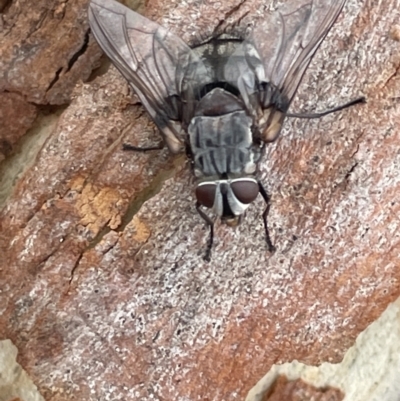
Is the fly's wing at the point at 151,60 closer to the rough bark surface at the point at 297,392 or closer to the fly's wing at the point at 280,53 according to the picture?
the fly's wing at the point at 280,53

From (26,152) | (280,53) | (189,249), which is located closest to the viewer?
(189,249)

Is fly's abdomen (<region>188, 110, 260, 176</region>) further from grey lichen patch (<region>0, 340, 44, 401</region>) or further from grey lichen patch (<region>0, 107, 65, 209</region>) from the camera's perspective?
grey lichen patch (<region>0, 340, 44, 401</region>)

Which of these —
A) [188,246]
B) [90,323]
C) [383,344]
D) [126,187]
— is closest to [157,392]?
[90,323]

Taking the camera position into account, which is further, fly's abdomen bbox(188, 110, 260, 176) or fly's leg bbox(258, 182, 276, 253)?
fly's abdomen bbox(188, 110, 260, 176)

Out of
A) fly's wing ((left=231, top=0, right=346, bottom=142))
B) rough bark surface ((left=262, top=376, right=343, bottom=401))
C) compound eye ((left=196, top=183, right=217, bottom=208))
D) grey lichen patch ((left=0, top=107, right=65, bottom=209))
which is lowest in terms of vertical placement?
rough bark surface ((left=262, top=376, right=343, bottom=401))

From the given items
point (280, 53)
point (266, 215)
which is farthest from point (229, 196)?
point (280, 53)

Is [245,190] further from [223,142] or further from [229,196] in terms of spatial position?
[223,142]

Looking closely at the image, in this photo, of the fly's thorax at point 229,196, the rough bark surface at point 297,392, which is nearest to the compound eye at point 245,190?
the fly's thorax at point 229,196

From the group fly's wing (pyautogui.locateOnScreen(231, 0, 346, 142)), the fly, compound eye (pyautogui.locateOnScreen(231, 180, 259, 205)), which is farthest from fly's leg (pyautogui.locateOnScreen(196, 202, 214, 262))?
fly's wing (pyautogui.locateOnScreen(231, 0, 346, 142))
